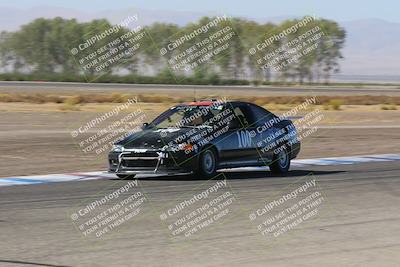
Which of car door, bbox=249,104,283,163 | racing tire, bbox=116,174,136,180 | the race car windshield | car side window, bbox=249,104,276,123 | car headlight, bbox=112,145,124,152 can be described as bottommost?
car door, bbox=249,104,283,163

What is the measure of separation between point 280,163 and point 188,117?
2.19 m

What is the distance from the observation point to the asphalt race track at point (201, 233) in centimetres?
790

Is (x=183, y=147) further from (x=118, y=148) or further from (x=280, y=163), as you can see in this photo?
(x=280, y=163)

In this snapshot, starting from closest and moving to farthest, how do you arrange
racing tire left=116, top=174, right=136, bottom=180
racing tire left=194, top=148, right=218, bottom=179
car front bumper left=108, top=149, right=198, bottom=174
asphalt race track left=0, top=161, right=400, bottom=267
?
asphalt race track left=0, top=161, right=400, bottom=267 → car front bumper left=108, top=149, right=198, bottom=174 → racing tire left=194, top=148, right=218, bottom=179 → racing tire left=116, top=174, right=136, bottom=180

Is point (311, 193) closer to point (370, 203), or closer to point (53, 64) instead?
point (370, 203)

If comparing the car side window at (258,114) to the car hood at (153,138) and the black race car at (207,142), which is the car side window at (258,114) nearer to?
the black race car at (207,142)

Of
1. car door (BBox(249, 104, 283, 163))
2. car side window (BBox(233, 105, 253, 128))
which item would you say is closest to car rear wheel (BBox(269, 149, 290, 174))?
car door (BBox(249, 104, 283, 163))

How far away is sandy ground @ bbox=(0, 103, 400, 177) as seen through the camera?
19.1m

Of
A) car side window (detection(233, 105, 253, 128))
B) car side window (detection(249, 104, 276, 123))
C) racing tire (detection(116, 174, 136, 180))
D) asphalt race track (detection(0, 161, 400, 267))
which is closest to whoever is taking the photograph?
asphalt race track (detection(0, 161, 400, 267))

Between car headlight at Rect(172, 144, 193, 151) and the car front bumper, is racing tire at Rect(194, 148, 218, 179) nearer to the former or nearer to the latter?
the car front bumper

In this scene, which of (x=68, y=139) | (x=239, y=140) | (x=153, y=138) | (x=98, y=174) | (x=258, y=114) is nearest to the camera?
(x=153, y=138)

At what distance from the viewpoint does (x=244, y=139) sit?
51.5ft

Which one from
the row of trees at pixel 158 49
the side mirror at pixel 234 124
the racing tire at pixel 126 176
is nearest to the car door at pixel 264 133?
the side mirror at pixel 234 124

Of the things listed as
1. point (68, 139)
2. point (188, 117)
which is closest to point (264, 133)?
point (188, 117)
